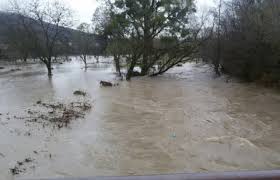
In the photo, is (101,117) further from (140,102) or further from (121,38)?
(121,38)

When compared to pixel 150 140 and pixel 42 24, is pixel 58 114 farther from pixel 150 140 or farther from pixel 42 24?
pixel 42 24

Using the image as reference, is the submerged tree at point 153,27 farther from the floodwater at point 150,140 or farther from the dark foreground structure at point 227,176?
the dark foreground structure at point 227,176

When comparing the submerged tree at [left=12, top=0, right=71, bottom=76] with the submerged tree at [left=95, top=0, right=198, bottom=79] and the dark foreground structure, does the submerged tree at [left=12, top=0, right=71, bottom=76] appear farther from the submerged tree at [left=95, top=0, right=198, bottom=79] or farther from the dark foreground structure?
the dark foreground structure

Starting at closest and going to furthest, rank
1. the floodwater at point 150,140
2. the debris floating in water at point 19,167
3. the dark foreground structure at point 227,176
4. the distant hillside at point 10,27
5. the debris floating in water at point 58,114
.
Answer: the dark foreground structure at point 227,176
the debris floating in water at point 19,167
the floodwater at point 150,140
the debris floating in water at point 58,114
the distant hillside at point 10,27

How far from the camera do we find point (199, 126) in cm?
1080

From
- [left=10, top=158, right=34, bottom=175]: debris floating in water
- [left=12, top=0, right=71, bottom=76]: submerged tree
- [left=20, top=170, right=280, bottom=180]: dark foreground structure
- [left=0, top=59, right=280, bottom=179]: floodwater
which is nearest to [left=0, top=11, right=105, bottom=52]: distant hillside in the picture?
[left=12, top=0, right=71, bottom=76]: submerged tree

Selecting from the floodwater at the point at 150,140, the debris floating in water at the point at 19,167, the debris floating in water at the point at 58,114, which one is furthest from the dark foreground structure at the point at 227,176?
the debris floating in water at the point at 58,114

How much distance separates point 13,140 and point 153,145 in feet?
14.3

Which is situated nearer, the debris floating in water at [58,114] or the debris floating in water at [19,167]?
the debris floating in water at [19,167]

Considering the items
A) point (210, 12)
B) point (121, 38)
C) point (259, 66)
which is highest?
point (210, 12)

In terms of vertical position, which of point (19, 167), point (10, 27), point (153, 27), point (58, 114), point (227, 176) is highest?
point (10, 27)

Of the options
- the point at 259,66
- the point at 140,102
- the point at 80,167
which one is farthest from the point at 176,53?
the point at 80,167

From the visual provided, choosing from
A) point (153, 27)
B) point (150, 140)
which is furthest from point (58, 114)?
point (153, 27)

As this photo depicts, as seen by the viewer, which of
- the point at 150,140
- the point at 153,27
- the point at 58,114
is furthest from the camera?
the point at 153,27
